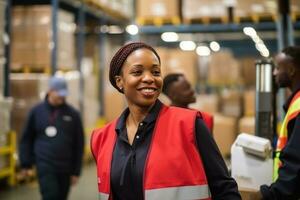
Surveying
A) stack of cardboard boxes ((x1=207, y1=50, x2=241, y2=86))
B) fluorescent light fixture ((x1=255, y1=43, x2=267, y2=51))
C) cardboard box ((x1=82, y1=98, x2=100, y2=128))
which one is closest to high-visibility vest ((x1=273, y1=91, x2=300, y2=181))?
stack of cardboard boxes ((x1=207, y1=50, x2=241, y2=86))

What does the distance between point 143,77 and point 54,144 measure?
11.9 ft

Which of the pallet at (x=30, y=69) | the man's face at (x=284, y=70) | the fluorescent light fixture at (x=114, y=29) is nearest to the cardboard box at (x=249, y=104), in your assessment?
the pallet at (x=30, y=69)

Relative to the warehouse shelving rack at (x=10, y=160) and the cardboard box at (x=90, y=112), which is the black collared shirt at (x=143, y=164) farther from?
the cardboard box at (x=90, y=112)

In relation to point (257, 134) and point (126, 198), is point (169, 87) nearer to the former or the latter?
point (257, 134)

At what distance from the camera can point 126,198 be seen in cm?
228

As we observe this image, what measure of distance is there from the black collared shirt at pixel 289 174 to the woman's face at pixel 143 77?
3.21ft

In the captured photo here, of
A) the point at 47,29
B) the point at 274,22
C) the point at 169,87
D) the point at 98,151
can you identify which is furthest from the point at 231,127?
the point at 98,151

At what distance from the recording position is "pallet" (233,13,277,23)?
324 inches

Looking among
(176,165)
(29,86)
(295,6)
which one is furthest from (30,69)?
(176,165)

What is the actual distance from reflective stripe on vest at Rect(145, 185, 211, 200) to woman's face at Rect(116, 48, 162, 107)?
0.43 meters

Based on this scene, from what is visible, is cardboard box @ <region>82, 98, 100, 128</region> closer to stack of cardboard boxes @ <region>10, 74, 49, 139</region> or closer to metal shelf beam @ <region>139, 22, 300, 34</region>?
stack of cardboard boxes @ <region>10, 74, 49, 139</region>

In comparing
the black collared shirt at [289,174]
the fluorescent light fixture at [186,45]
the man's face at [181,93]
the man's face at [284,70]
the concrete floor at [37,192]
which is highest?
the fluorescent light fixture at [186,45]

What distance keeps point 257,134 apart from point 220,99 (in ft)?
22.2

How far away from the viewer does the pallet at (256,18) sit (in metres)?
8.24
